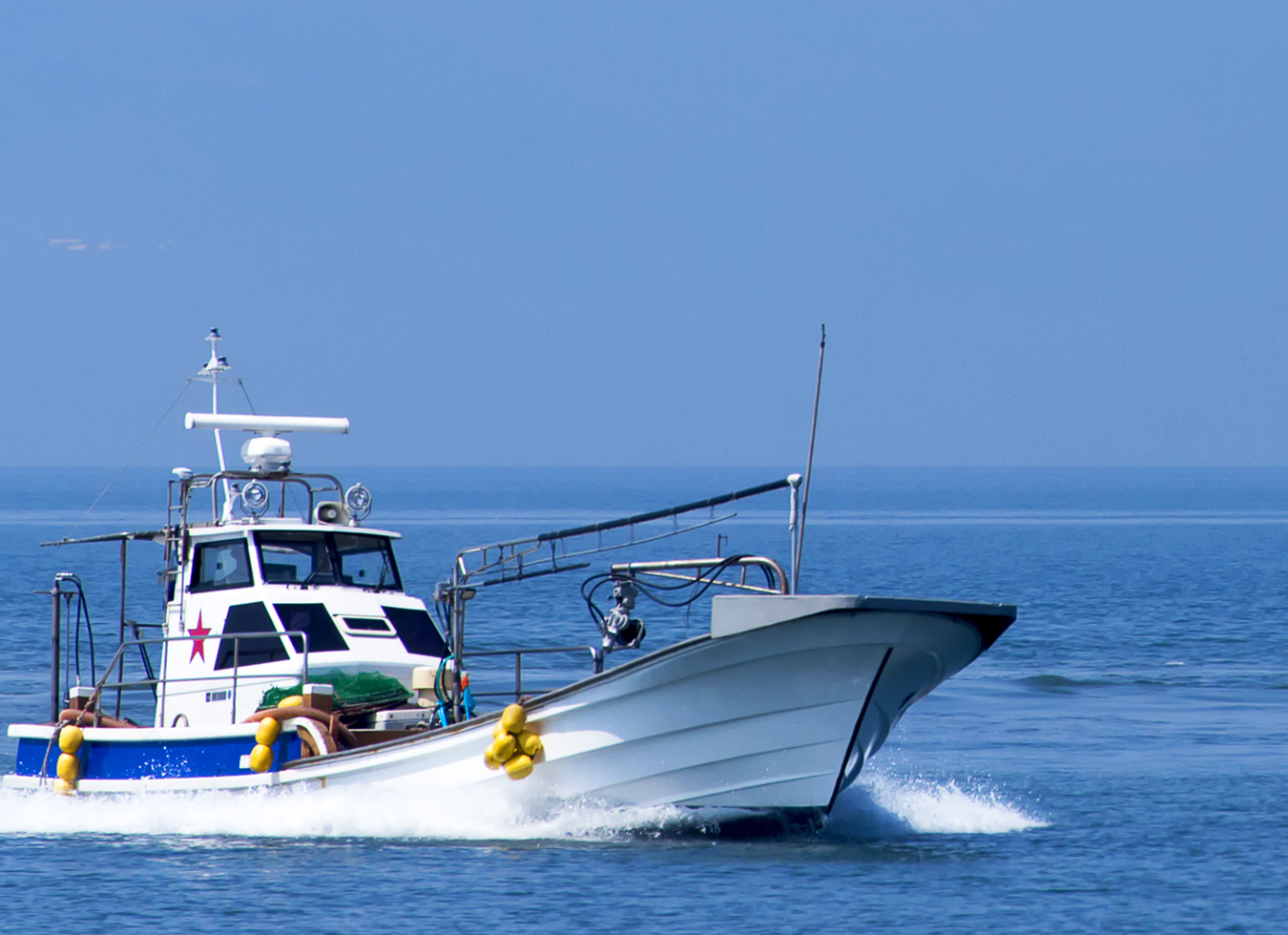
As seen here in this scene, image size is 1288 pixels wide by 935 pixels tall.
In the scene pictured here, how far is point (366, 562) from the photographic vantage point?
21.1m

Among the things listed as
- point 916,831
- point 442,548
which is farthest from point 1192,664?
point 442,548

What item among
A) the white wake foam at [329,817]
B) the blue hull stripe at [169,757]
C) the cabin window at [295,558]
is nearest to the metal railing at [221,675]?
the blue hull stripe at [169,757]

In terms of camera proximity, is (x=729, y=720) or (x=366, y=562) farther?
(x=366, y=562)

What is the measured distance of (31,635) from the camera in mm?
42719

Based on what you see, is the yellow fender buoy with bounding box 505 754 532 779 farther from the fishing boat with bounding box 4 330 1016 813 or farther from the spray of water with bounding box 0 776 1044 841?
the spray of water with bounding box 0 776 1044 841

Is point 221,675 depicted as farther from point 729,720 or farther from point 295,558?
point 729,720

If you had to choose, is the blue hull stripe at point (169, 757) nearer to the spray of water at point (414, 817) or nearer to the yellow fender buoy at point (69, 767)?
the yellow fender buoy at point (69, 767)

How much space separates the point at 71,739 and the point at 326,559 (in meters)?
3.44

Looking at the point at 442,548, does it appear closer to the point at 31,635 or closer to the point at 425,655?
the point at 31,635

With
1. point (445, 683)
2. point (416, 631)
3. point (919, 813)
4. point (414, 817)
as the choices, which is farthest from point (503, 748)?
point (919, 813)

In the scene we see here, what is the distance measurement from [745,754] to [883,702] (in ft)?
4.75

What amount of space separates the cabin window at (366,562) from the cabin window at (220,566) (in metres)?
1.07

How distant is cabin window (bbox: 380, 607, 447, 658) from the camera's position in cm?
2069

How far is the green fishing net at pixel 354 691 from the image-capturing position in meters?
19.2
